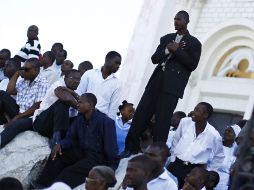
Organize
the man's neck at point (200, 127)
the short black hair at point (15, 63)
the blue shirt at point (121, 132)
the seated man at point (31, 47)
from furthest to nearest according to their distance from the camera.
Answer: the seated man at point (31, 47) < the short black hair at point (15, 63) < the blue shirt at point (121, 132) < the man's neck at point (200, 127)

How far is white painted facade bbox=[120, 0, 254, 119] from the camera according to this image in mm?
15258

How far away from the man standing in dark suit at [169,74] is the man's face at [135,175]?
6.41 ft

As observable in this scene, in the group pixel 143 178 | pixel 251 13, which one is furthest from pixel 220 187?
pixel 251 13

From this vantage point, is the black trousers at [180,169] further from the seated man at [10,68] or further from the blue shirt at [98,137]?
the seated man at [10,68]

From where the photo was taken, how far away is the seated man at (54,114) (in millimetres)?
8453

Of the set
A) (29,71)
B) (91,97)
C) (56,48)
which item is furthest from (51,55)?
(91,97)

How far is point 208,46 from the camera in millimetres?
16172

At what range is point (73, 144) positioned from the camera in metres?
8.12

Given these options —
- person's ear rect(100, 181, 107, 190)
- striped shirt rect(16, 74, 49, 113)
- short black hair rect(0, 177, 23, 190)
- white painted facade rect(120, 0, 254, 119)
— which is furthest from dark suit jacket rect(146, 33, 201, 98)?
white painted facade rect(120, 0, 254, 119)

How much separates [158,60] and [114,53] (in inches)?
34.3

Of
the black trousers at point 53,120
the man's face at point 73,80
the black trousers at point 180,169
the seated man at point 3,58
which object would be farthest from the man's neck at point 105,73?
the seated man at point 3,58

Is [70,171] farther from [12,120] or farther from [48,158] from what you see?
[12,120]

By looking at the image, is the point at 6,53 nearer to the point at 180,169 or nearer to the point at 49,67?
the point at 49,67

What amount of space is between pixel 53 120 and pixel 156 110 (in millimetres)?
1432
